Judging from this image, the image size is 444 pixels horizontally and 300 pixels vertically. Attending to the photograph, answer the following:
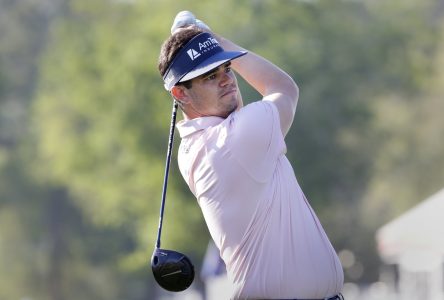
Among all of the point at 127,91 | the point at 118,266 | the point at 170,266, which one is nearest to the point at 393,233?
the point at 170,266

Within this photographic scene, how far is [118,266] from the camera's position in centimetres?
5725

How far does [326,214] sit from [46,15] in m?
35.4

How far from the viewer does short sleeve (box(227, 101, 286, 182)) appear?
20.1ft

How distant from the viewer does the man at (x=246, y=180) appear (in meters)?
6.08

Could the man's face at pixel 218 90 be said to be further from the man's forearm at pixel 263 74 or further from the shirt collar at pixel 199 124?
the man's forearm at pixel 263 74

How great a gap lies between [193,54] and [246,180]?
0.64 meters

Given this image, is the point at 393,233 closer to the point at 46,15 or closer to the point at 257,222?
the point at 257,222

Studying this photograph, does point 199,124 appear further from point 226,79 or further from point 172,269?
point 172,269

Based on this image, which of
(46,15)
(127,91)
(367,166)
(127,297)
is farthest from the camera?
(46,15)

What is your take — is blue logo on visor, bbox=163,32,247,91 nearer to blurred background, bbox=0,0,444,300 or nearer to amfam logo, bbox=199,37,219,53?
amfam logo, bbox=199,37,219,53

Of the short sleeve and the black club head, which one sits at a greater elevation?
the short sleeve

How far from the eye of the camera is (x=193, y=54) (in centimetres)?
636

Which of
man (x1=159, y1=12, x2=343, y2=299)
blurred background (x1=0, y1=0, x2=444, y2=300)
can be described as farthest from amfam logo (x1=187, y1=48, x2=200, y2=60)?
blurred background (x1=0, y1=0, x2=444, y2=300)

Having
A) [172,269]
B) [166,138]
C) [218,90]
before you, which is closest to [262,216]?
[172,269]
